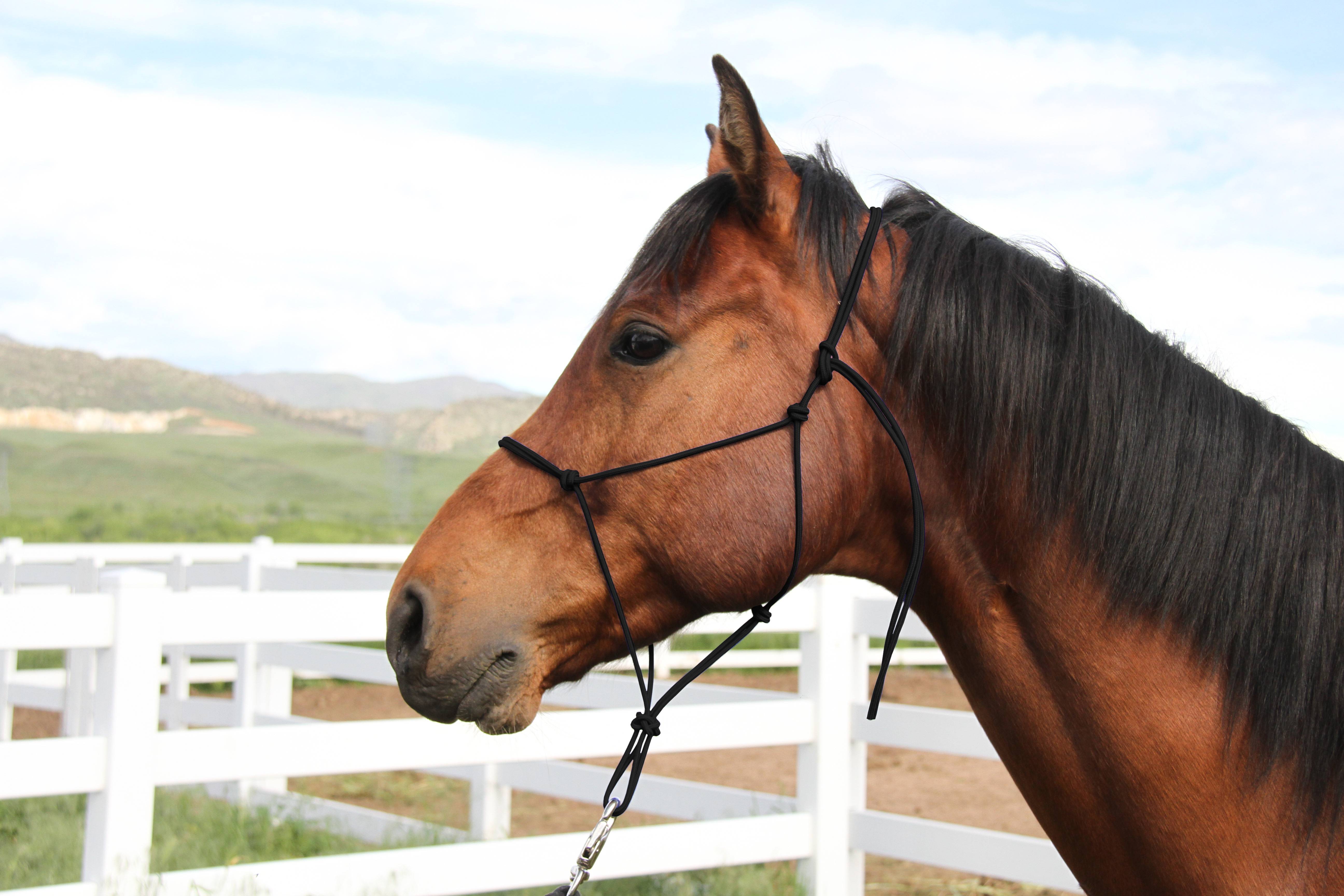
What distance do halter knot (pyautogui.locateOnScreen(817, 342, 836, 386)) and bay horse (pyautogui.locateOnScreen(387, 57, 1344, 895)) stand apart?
0.02 m

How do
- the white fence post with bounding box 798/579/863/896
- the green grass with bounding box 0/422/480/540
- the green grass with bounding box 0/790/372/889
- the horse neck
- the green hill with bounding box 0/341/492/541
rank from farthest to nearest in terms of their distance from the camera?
the green hill with bounding box 0/341/492/541, the green grass with bounding box 0/422/480/540, the white fence post with bounding box 798/579/863/896, the green grass with bounding box 0/790/372/889, the horse neck

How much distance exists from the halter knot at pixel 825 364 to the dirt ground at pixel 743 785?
425 centimetres

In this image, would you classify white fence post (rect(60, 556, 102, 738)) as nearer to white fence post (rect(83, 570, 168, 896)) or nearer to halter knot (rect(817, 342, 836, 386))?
white fence post (rect(83, 570, 168, 896))

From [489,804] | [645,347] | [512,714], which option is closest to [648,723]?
[512,714]

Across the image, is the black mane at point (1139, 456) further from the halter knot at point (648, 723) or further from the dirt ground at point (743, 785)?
the dirt ground at point (743, 785)

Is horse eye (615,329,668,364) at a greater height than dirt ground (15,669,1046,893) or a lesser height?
greater

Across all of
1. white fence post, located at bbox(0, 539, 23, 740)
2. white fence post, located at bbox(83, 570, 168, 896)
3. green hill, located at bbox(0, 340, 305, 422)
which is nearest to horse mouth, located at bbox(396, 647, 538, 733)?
white fence post, located at bbox(83, 570, 168, 896)

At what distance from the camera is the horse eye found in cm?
191

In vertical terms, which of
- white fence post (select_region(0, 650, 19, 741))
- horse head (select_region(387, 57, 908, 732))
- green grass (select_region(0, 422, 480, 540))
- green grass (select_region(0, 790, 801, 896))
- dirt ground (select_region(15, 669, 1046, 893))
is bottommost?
dirt ground (select_region(15, 669, 1046, 893))

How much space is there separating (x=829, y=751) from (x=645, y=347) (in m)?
3.14

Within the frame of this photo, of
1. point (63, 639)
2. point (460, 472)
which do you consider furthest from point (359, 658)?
point (460, 472)

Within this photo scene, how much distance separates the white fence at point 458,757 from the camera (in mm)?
3105

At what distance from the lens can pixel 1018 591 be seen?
1836mm

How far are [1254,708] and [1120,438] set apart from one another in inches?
19.4
